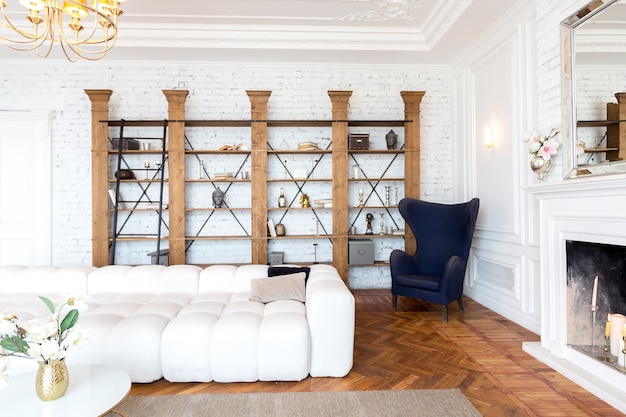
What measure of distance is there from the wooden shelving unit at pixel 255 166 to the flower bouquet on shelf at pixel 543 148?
6.90 ft

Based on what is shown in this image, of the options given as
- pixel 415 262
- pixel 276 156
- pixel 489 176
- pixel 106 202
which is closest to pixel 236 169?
pixel 276 156

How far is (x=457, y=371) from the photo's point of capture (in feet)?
9.18

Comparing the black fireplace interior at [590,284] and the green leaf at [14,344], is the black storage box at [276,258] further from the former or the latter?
the green leaf at [14,344]

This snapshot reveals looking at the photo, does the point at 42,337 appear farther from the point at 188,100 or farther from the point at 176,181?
the point at 188,100

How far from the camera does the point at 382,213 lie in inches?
219

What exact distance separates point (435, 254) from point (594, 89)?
7.82 ft

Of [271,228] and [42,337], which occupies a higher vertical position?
[271,228]

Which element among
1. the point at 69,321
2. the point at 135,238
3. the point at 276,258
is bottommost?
the point at 276,258

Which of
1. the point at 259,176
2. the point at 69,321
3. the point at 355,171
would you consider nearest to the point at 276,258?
the point at 259,176

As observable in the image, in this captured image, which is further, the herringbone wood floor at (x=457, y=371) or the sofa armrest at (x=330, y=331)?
the sofa armrest at (x=330, y=331)

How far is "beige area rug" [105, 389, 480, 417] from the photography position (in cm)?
220

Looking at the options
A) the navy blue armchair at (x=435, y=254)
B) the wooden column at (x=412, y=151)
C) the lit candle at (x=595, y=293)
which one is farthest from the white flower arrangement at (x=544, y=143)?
the wooden column at (x=412, y=151)

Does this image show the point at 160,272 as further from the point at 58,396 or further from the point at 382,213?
the point at 382,213

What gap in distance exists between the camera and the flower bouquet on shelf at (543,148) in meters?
3.03
